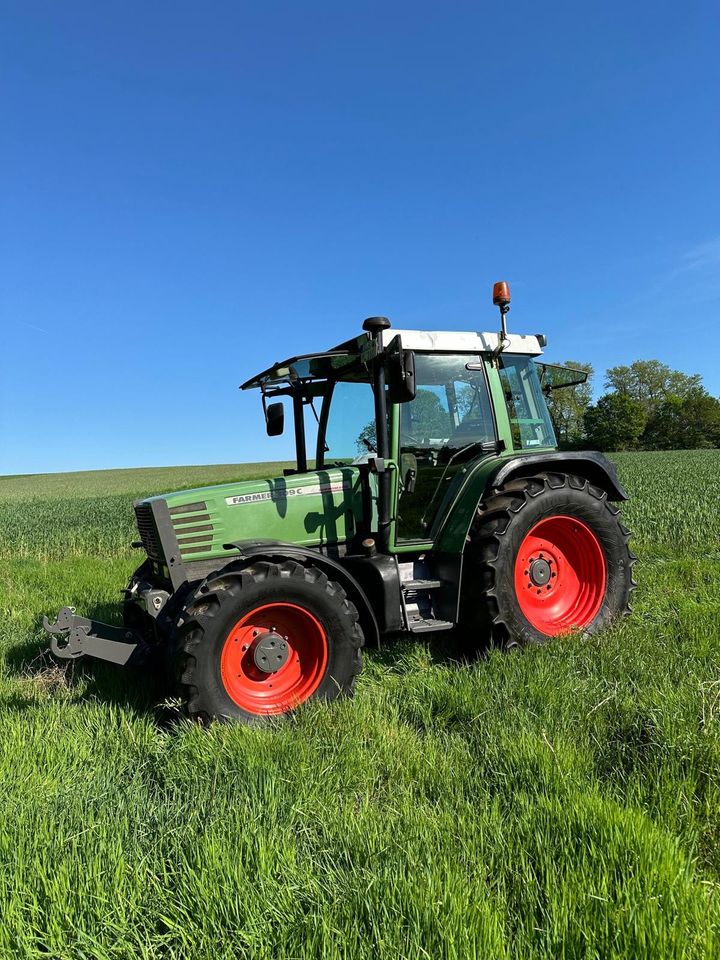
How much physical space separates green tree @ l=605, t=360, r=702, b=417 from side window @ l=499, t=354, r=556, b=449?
64789 mm

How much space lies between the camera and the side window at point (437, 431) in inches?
165

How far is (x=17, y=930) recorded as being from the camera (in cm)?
176

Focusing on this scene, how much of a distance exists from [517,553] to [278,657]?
172 centimetres

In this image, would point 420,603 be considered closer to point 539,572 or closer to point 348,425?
point 539,572

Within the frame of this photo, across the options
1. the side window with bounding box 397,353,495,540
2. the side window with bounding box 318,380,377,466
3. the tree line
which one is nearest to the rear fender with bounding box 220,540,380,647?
the side window with bounding box 397,353,495,540

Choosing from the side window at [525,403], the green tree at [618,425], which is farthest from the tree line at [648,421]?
the side window at [525,403]

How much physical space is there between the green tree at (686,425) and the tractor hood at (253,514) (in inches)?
2313

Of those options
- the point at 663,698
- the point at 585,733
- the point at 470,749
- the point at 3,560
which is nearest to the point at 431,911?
the point at 470,749

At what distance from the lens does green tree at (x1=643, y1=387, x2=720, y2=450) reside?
5522 cm

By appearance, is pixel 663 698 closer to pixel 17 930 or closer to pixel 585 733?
pixel 585 733

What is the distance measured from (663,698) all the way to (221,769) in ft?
6.94

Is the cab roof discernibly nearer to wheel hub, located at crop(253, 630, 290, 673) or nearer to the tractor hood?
the tractor hood

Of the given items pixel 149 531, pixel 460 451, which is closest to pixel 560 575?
pixel 460 451

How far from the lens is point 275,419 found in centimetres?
479
